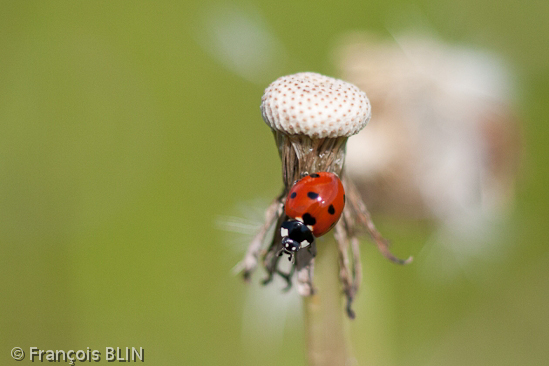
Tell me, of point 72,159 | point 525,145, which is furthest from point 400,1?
point 72,159

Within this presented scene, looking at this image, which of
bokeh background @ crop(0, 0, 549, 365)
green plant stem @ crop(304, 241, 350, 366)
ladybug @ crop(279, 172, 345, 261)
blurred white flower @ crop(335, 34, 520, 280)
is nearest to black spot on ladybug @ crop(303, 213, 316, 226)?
ladybug @ crop(279, 172, 345, 261)

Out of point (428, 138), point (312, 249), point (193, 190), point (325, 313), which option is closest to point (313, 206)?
point (312, 249)

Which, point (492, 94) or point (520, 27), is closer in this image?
point (492, 94)

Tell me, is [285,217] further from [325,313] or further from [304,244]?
[325,313]

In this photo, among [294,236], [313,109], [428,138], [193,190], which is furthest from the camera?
[193,190]

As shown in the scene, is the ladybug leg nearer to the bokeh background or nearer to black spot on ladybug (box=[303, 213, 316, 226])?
black spot on ladybug (box=[303, 213, 316, 226])

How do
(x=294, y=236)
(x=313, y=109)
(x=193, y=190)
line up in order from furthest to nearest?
(x=193, y=190), (x=294, y=236), (x=313, y=109)

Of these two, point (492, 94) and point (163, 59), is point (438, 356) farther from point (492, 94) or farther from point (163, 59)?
point (163, 59)
